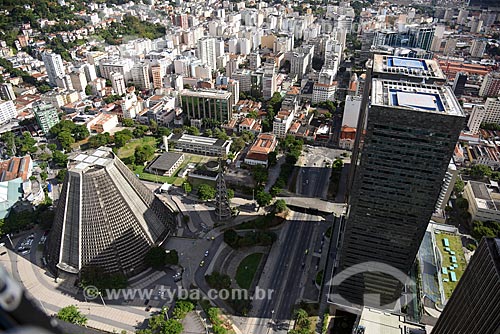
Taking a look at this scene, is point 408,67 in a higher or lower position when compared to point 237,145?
higher

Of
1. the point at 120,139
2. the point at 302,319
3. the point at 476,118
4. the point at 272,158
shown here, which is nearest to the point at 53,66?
the point at 120,139

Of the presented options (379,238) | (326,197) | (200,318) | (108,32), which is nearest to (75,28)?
(108,32)

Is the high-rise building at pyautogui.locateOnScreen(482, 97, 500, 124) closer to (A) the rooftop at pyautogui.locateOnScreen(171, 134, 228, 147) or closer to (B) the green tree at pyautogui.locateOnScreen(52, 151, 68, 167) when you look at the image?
(A) the rooftop at pyautogui.locateOnScreen(171, 134, 228, 147)

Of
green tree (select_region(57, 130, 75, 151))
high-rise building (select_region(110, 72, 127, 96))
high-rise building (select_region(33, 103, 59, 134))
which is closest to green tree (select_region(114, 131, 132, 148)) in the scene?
green tree (select_region(57, 130, 75, 151))

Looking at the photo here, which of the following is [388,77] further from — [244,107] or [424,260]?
[244,107]

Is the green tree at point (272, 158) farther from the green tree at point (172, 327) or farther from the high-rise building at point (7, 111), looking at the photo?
the high-rise building at point (7, 111)

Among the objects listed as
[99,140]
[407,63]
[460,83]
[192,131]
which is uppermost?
[407,63]

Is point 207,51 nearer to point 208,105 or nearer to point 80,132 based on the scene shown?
point 208,105
